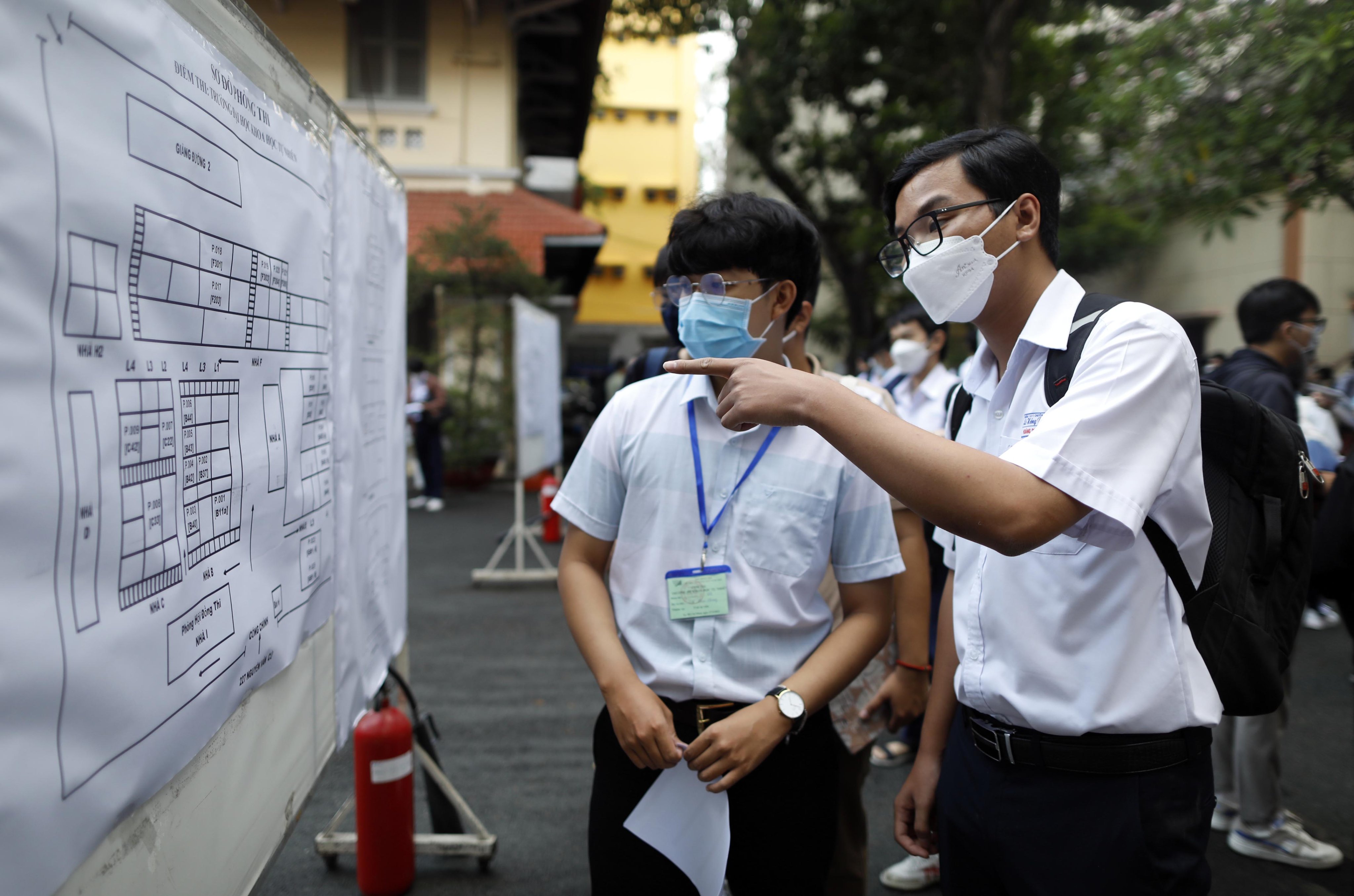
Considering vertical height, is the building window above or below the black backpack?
above

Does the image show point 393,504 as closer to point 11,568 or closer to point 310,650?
point 310,650

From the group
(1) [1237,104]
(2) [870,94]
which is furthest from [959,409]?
(2) [870,94]

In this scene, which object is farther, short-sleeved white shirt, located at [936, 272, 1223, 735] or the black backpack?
→ the black backpack

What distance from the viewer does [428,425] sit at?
10.3 meters

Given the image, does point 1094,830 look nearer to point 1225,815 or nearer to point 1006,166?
point 1006,166

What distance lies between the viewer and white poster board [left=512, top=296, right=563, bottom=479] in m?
6.40

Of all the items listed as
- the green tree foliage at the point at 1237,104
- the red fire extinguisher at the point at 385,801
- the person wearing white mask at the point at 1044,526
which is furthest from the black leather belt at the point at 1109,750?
the green tree foliage at the point at 1237,104

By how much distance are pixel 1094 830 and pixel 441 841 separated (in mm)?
2261

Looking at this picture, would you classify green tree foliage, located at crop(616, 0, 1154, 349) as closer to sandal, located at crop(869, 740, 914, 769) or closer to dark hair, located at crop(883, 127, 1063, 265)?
sandal, located at crop(869, 740, 914, 769)

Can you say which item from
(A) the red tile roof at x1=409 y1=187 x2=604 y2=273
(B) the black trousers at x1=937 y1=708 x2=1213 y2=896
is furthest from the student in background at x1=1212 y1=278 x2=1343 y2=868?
(A) the red tile roof at x1=409 y1=187 x2=604 y2=273

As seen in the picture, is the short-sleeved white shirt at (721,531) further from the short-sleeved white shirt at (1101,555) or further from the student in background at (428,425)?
the student in background at (428,425)

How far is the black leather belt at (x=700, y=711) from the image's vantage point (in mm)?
1520

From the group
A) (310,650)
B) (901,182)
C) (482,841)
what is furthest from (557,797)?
(901,182)

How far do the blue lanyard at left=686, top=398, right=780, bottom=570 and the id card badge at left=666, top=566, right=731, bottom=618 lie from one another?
2cm
